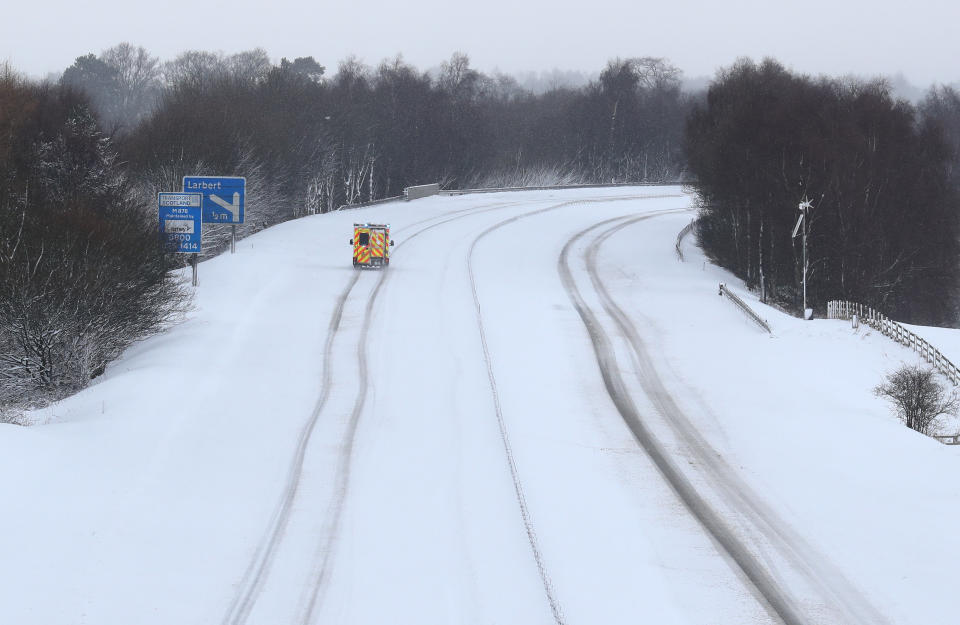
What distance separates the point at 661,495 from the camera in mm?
16562

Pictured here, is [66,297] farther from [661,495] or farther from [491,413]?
[661,495]

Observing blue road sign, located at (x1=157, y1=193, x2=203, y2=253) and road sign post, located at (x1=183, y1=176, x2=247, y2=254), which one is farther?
road sign post, located at (x1=183, y1=176, x2=247, y2=254)

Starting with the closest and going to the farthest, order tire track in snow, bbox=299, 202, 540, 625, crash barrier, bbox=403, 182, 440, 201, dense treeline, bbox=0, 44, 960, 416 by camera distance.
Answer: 1. tire track in snow, bbox=299, 202, 540, 625
2. dense treeline, bbox=0, 44, 960, 416
3. crash barrier, bbox=403, 182, 440, 201

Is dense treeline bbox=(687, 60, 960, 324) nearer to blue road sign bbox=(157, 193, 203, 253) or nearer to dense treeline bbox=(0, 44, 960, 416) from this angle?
dense treeline bbox=(0, 44, 960, 416)

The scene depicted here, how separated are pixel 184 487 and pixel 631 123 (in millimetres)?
111030

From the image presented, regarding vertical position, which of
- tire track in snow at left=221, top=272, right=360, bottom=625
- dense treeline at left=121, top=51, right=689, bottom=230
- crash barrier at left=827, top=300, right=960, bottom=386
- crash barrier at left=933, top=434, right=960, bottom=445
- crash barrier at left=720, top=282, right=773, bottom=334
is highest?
dense treeline at left=121, top=51, right=689, bottom=230

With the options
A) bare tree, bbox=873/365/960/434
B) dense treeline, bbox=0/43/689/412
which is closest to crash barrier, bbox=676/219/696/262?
bare tree, bbox=873/365/960/434

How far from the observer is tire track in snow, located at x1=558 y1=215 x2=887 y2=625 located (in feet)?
41.8

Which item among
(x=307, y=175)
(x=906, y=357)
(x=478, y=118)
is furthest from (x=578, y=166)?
(x=906, y=357)

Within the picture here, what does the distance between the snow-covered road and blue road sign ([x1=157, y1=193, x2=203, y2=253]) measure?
85.2 inches

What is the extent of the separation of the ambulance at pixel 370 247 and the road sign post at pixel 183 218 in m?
9.02

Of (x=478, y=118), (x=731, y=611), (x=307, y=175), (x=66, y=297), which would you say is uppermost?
(x=478, y=118)

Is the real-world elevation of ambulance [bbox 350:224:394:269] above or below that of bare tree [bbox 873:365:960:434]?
above

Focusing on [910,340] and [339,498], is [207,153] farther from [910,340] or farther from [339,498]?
[339,498]
